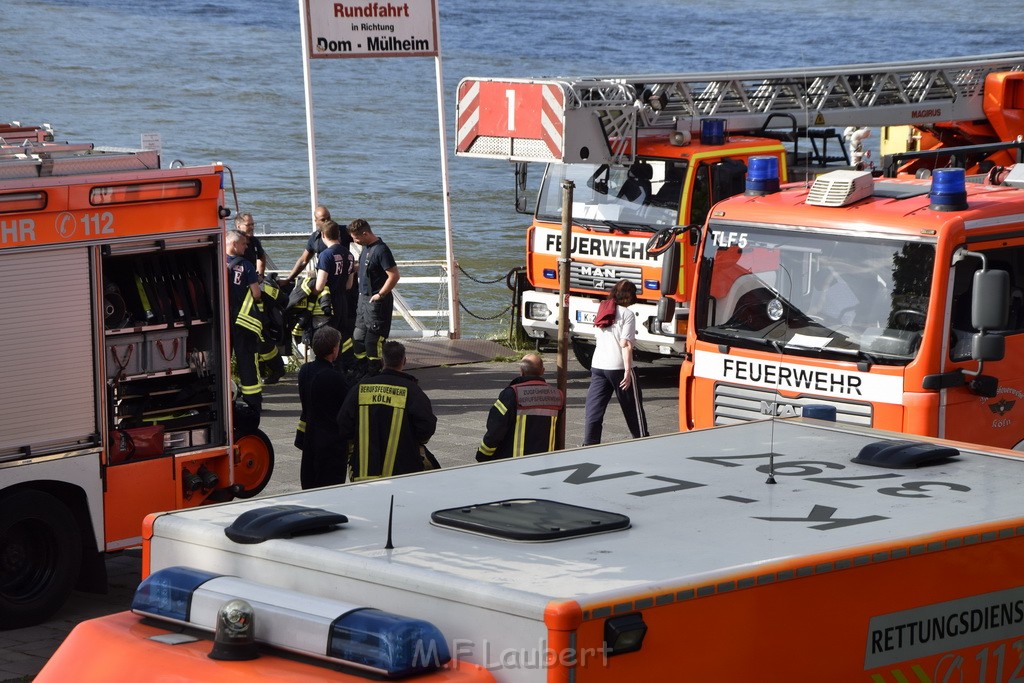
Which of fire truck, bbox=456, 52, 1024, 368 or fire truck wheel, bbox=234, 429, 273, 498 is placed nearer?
fire truck wheel, bbox=234, 429, 273, 498

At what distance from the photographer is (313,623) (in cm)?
340

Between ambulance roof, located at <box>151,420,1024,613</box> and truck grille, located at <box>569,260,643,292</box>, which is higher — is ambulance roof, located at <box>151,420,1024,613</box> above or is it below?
above

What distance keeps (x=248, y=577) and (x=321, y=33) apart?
42.5 ft

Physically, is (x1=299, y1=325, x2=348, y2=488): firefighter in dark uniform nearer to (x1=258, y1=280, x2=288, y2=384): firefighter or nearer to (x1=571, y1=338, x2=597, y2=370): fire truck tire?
(x1=258, y1=280, x2=288, y2=384): firefighter

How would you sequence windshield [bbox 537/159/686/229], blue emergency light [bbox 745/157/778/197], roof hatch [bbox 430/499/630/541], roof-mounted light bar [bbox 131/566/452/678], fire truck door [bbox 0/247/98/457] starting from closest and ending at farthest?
roof-mounted light bar [bbox 131/566/452/678]
roof hatch [bbox 430/499/630/541]
fire truck door [bbox 0/247/98/457]
blue emergency light [bbox 745/157/778/197]
windshield [bbox 537/159/686/229]

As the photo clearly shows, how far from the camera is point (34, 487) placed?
27.2 feet

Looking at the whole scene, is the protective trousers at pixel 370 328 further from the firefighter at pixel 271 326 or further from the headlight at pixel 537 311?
the headlight at pixel 537 311

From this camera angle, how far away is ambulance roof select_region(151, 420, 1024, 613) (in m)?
3.68

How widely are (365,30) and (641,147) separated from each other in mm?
3441

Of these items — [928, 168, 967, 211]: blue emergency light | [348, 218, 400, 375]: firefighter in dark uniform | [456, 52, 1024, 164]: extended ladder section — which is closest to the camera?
[928, 168, 967, 211]: blue emergency light

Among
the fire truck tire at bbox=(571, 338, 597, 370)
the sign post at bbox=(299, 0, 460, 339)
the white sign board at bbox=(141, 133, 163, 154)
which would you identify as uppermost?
the sign post at bbox=(299, 0, 460, 339)

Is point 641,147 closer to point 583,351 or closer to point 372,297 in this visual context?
point 583,351

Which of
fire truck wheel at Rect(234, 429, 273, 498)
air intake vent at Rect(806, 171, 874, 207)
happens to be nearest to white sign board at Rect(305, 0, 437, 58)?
fire truck wheel at Rect(234, 429, 273, 498)

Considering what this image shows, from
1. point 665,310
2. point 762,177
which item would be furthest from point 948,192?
point 665,310
